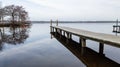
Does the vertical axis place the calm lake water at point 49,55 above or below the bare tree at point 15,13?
below

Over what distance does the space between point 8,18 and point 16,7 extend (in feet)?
12.1

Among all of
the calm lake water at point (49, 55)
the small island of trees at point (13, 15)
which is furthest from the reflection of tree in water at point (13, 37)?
the small island of trees at point (13, 15)

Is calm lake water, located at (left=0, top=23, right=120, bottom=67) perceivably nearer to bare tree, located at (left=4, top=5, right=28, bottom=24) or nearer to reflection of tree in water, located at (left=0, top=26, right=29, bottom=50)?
reflection of tree in water, located at (left=0, top=26, right=29, bottom=50)

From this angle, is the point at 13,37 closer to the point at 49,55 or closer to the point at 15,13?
the point at 49,55

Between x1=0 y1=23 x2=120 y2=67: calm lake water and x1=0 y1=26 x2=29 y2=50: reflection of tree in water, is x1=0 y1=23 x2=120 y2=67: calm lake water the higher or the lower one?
the higher one

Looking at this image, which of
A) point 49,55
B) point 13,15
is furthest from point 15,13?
point 49,55

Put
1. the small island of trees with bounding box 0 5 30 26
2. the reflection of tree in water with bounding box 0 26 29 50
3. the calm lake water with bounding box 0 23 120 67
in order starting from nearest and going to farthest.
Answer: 1. the calm lake water with bounding box 0 23 120 67
2. the reflection of tree in water with bounding box 0 26 29 50
3. the small island of trees with bounding box 0 5 30 26

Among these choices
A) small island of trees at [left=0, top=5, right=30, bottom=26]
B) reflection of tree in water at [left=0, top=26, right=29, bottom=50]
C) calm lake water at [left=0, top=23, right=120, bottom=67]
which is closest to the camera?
calm lake water at [left=0, top=23, right=120, bottom=67]

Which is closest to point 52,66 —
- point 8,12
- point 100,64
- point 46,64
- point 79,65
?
point 46,64

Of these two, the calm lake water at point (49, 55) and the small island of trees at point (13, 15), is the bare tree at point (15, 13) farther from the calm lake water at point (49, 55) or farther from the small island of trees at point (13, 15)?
the calm lake water at point (49, 55)

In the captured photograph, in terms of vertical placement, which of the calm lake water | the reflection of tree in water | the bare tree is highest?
the bare tree

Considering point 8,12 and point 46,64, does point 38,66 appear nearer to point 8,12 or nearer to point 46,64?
point 46,64

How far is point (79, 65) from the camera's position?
6.77 m

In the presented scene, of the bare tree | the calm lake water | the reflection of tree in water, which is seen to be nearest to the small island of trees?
the bare tree
